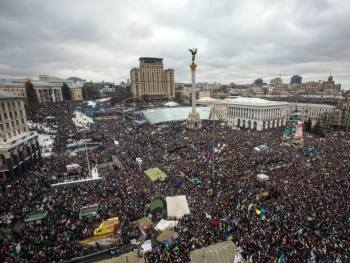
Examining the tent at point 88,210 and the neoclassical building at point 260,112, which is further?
the neoclassical building at point 260,112

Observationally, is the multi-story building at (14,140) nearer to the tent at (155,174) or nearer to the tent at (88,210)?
the tent at (88,210)

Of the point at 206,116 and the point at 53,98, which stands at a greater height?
the point at 53,98

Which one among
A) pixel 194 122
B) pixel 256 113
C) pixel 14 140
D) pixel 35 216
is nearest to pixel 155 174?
pixel 35 216

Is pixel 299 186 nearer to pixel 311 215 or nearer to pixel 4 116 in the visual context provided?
pixel 311 215

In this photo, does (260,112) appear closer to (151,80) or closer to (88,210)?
(88,210)

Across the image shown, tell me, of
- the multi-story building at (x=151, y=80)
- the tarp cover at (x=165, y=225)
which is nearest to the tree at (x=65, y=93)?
the multi-story building at (x=151, y=80)

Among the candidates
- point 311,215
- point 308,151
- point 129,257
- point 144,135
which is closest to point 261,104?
point 308,151

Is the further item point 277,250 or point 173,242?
point 173,242
